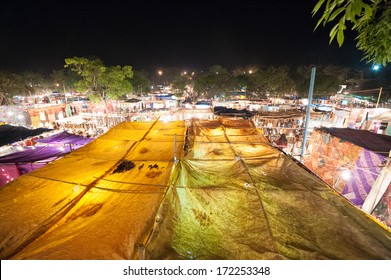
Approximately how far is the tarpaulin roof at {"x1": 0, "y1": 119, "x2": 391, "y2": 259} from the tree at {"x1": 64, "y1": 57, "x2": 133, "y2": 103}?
18893 millimetres

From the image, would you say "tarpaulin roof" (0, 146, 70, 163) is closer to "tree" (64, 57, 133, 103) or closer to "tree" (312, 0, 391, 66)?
"tree" (312, 0, 391, 66)

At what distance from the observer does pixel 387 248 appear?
2.38m

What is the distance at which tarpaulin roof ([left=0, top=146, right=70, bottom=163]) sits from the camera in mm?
8391

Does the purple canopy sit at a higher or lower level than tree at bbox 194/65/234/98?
lower

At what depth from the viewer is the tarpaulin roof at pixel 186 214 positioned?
2393mm

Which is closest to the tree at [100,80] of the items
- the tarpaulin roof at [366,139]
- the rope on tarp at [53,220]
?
the rope on tarp at [53,220]

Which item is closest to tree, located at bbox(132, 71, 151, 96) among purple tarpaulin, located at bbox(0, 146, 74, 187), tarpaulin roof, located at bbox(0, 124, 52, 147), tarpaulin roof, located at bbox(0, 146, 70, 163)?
tarpaulin roof, located at bbox(0, 124, 52, 147)

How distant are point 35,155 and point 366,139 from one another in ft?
49.7

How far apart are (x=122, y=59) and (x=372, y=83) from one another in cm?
9445

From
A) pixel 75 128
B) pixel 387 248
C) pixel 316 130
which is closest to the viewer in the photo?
pixel 387 248

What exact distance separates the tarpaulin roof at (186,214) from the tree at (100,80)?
62.0ft

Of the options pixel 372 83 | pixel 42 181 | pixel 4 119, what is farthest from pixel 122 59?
pixel 42 181

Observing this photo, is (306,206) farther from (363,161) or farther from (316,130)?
(316,130)

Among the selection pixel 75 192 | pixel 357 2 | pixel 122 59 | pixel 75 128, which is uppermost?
pixel 122 59
